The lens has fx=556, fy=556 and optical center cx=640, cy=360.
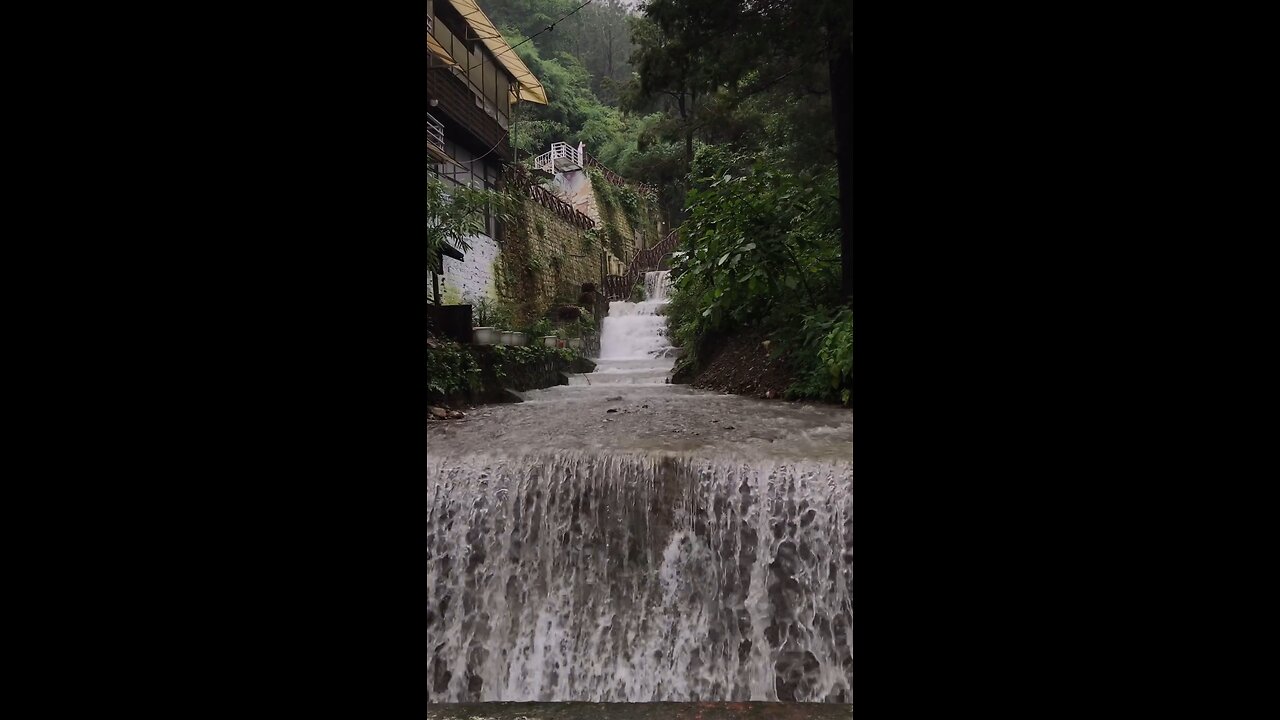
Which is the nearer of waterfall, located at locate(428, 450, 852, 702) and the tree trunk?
waterfall, located at locate(428, 450, 852, 702)

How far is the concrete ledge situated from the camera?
2.55m

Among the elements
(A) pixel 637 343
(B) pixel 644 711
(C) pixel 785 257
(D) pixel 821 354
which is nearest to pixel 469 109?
(A) pixel 637 343

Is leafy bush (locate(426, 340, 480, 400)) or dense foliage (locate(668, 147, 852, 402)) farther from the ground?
dense foliage (locate(668, 147, 852, 402))

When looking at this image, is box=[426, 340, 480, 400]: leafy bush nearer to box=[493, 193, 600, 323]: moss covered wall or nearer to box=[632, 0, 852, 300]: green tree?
box=[632, 0, 852, 300]: green tree

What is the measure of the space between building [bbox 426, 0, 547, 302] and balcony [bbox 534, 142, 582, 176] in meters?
2.60

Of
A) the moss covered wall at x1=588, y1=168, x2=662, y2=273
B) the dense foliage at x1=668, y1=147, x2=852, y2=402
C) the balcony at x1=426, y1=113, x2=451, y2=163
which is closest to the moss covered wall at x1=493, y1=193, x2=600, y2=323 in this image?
the moss covered wall at x1=588, y1=168, x2=662, y2=273

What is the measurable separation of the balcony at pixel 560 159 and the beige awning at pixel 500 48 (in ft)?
6.39

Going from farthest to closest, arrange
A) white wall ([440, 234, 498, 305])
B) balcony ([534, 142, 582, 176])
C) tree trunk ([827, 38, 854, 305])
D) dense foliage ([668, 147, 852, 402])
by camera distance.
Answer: balcony ([534, 142, 582, 176])
white wall ([440, 234, 498, 305])
dense foliage ([668, 147, 852, 402])
tree trunk ([827, 38, 854, 305])

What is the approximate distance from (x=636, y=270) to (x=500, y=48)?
22.5 ft
